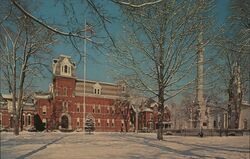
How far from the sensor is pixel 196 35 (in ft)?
83.2

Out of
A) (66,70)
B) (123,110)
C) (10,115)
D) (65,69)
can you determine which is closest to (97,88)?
(123,110)

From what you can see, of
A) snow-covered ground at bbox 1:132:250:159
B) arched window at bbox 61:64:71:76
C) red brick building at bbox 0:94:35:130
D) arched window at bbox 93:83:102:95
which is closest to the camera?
snow-covered ground at bbox 1:132:250:159

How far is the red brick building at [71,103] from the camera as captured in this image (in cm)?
7475

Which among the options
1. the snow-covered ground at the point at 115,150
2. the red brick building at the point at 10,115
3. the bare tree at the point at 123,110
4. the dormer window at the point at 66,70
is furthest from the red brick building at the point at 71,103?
the snow-covered ground at the point at 115,150

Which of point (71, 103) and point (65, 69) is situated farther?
point (65, 69)

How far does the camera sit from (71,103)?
252ft

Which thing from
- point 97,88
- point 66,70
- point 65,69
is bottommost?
point 97,88

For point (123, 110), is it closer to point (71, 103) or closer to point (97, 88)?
point (97, 88)

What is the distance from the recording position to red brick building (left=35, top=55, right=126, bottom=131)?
74750 mm

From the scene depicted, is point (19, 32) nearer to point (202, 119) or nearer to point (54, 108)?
point (202, 119)

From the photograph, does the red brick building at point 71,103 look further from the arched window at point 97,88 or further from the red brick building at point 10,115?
the red brick building at point 10,115

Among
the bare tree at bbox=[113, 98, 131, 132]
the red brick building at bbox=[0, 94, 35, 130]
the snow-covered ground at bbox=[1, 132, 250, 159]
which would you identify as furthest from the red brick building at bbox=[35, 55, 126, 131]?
the snow-covered ground at bbox=[1, 132, 250, 159]

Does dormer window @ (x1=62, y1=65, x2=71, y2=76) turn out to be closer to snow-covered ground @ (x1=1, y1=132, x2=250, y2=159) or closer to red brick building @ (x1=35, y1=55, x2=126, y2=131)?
red brick building @ (x1=35, y1=55, x2=126, y2=131)

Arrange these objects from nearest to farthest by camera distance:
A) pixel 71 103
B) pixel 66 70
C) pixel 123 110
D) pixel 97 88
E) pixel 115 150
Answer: pixel 115 150
pixel 71 103
pixel 66 70
pixel 97 88
pixel 123 110
